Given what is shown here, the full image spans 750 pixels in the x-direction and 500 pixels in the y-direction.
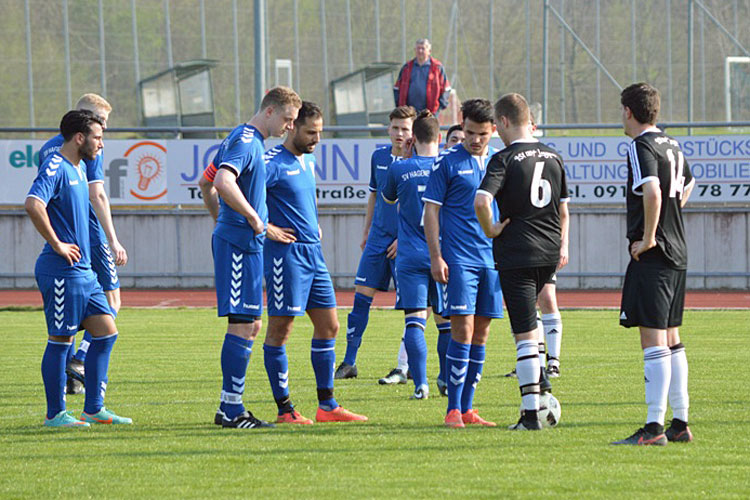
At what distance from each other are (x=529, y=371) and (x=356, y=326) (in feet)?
12.1

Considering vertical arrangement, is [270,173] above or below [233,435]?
above

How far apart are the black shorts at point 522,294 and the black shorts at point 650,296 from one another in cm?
65

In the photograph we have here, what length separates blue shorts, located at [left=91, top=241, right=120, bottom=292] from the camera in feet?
31.5

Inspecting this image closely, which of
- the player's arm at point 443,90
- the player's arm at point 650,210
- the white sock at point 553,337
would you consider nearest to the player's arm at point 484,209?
the player's arm at point 650,210

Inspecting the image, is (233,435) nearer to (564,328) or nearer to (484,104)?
(484,104)

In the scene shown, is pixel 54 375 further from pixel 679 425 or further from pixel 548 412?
pixel 679 425

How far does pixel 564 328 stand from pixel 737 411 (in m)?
6.71

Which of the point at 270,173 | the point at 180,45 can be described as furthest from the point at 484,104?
the point at 180,45

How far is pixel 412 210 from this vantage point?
9227mm

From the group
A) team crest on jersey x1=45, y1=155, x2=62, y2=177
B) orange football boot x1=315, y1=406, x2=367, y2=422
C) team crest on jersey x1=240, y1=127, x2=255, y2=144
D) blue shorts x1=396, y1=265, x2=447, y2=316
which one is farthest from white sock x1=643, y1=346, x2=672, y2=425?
team crest on jersey x1=45, y1=155, x2=62, y2=177

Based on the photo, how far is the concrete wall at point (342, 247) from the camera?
64.9ft

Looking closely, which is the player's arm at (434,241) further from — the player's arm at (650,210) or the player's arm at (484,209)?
the player's arm at (650,210)

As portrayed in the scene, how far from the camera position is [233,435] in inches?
289

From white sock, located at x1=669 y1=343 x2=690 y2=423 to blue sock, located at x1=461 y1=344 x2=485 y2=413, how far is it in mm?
1409
